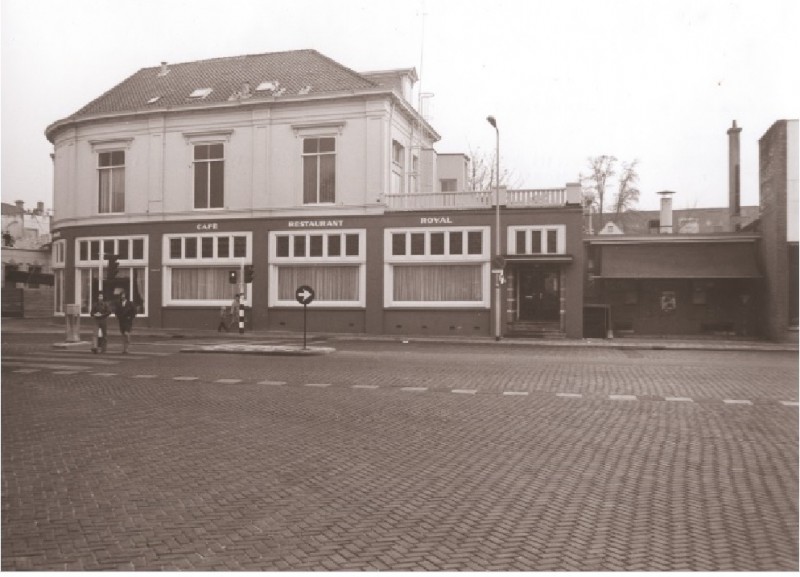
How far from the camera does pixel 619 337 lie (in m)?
33.5

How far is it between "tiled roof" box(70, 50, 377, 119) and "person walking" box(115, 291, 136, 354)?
15.8 metres

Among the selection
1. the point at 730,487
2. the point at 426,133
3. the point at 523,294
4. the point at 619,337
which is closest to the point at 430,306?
the point at 523,294

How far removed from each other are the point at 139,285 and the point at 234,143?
8.44 metres

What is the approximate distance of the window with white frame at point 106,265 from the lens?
37469mm

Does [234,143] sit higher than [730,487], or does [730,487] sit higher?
[234,143]

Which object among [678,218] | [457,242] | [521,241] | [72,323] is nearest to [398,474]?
[72,323]

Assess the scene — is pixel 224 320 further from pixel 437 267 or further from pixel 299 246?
pixel 437 267

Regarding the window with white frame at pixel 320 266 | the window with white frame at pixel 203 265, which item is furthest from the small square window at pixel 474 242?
the window with white frame at pixel 203 265

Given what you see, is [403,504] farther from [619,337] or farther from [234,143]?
[234,143]

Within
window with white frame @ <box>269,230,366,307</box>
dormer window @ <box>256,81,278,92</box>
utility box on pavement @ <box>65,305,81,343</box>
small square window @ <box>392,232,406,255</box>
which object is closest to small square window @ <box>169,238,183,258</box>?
window with white frame @ <box>269,230,366,307</box>

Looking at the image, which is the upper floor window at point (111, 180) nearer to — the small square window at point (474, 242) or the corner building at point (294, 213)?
the corner building at point (294, 213)

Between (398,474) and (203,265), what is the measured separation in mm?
30358

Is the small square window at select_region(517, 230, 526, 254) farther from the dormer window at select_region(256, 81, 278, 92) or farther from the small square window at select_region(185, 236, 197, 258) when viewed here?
the small square window at select_region(185, 236, 197, 258)

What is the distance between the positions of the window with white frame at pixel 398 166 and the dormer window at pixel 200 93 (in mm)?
9590
